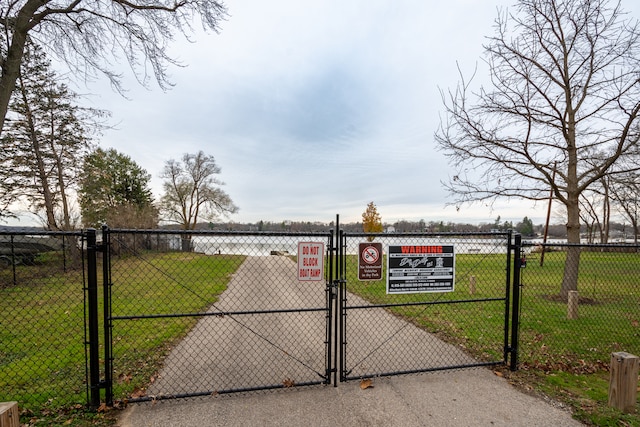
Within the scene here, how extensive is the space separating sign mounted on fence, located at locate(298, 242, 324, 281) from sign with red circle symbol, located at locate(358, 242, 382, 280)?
52 centimetres

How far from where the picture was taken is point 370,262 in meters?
4.12

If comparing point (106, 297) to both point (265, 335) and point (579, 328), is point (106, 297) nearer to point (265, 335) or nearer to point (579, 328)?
point (265, 335)

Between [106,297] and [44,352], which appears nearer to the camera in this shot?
[106,297]

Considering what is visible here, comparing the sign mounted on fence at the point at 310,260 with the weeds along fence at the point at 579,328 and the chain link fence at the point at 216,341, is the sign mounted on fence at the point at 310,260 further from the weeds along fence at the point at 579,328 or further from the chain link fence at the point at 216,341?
the weeds along fence at the point at 579,328

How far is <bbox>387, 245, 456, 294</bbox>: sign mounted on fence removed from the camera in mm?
4270

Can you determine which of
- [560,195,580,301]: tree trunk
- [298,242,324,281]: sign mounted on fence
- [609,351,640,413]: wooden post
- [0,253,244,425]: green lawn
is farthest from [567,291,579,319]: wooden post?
[0,253,244,425]: green lawn

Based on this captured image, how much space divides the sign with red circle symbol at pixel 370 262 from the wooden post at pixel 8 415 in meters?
3.37

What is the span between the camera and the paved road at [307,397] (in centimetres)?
334

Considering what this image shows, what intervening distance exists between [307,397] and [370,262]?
5.87 feet

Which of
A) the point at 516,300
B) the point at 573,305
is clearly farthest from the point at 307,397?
the point at 573,305

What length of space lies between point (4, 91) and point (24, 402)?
22.6 feet

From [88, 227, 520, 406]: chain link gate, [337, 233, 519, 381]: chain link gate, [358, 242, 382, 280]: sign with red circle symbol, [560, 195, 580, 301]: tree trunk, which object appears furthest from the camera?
[560, 195, 580, 301]: tree trunk

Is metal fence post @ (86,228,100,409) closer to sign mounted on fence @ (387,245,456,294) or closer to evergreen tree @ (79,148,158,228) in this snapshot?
sign mounted on fence @ (387,245,456,294)

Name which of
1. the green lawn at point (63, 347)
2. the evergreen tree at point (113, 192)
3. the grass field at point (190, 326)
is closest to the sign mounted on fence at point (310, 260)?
the green lawn at point (63, 347)
